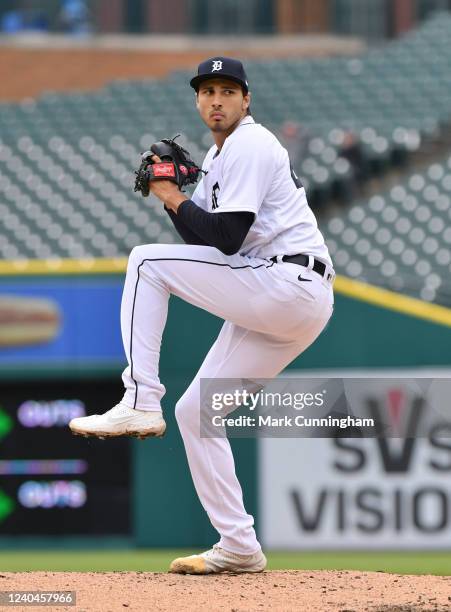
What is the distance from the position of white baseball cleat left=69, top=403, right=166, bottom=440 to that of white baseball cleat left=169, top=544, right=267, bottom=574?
0.78m

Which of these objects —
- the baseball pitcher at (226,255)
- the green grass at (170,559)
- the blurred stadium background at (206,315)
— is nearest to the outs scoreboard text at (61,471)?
the blurred stadium background at (206,315)

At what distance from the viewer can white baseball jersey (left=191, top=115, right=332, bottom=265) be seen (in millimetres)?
4367

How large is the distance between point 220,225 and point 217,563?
142cm

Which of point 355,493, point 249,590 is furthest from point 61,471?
point 249,590

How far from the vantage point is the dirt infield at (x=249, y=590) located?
428 centimetres

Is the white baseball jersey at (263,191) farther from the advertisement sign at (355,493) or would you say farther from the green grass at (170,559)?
the advertisement sign at (355,493)

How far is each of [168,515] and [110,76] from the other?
1189cm

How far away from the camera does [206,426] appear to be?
4.80 metres

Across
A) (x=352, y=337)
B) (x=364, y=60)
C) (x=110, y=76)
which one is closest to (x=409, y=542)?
(x=352, y=337)

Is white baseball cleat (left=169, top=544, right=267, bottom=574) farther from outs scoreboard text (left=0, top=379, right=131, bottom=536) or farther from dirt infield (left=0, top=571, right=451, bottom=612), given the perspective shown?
outs scoreboard text (left=0, top=379, right=131, bottom=536)

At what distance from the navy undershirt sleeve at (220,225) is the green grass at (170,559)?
3493 millimetres

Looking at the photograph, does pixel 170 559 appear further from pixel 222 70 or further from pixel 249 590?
pixel 222 70

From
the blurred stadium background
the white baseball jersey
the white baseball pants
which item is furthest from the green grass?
the white baseball jersey

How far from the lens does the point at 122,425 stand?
437 cm
